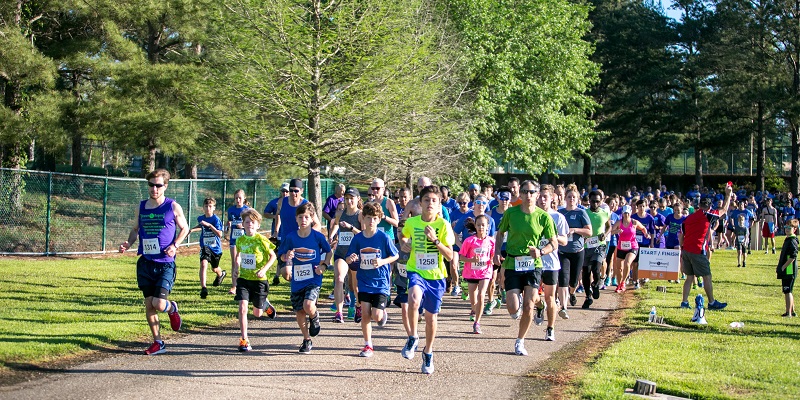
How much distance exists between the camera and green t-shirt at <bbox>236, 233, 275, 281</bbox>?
9.59 m

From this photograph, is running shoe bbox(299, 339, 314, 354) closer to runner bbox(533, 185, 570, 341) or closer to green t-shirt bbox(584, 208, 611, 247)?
runner bbox(533, 185, 570, 341)

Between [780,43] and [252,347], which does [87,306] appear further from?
[780,43]

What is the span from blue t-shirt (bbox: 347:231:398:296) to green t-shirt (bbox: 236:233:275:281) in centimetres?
115

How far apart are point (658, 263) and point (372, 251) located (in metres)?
7.79

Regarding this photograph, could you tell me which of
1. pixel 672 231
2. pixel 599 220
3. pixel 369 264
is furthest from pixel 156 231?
pixel 672 231

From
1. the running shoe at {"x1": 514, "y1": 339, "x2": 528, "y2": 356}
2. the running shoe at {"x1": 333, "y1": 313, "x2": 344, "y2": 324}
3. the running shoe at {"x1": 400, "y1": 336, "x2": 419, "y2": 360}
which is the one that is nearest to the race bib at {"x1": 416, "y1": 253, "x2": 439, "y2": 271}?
the running shoe at {"x1": 400, "y1": 336, "x2": 419, "y2": 360}

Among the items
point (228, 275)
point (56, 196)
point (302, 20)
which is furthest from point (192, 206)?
point (302, 20)

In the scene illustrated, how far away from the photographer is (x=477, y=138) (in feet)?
101

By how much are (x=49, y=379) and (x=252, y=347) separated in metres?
2.53

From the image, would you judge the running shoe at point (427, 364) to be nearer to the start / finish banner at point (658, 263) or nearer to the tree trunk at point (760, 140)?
the start / finish banner at point (658, 263)

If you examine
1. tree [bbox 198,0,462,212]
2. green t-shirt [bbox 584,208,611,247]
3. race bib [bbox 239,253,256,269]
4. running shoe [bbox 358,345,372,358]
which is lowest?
running shoe [bbox 358,345,372,358]

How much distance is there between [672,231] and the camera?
59.7ft

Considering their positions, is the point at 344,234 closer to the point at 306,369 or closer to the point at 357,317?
the point at 357,317

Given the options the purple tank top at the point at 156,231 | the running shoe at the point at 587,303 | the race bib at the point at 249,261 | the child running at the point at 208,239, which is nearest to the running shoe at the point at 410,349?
the race bib at the point at 249,261
